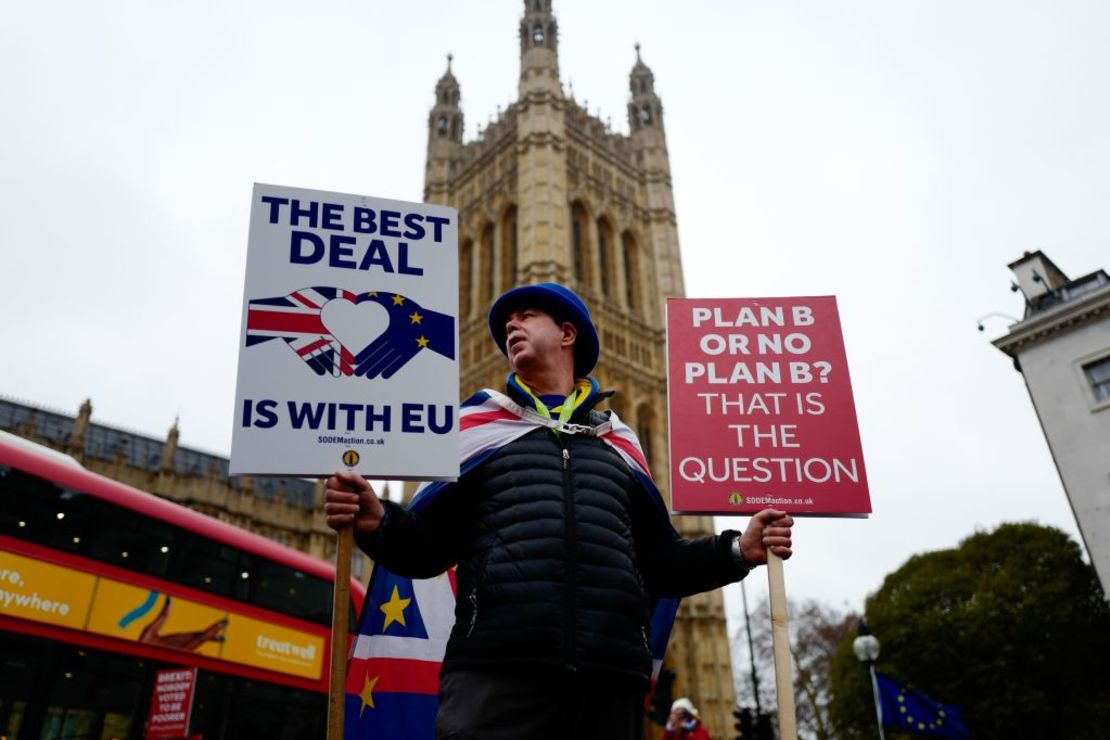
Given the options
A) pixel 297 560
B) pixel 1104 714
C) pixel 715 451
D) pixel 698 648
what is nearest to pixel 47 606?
pixel 297 560

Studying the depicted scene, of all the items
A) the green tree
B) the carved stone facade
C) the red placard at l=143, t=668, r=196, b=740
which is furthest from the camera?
the carved stone facade

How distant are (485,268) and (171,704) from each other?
34.3 m

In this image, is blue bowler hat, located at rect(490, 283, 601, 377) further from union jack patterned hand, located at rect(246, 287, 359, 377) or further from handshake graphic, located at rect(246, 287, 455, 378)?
union jack patterned hand, located at rect(246, 287, 359, 377)

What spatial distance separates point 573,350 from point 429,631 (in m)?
2.77

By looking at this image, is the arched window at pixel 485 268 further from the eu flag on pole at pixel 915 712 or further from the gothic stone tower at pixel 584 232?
the eu flag on pole at pixel 915 712

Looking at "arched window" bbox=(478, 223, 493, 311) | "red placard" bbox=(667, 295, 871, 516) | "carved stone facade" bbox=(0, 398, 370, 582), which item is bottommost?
"red placard" bbox=(667, 295, 871, 516)

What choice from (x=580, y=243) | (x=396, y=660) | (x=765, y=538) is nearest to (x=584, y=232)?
(x=580, y=243)

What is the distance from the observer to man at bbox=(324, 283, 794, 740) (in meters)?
2.32

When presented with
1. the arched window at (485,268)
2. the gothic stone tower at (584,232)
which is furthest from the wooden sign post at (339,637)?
the arched window at (485,268)

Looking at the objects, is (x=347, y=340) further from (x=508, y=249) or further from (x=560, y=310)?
(x=508, y=249)

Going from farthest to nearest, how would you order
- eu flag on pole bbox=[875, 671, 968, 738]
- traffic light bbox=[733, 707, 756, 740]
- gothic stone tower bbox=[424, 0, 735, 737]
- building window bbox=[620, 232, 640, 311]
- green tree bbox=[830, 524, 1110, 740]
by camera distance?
building window bbox=[620, 232, 640, 311]
gothic stone tower bbox=[424, 0, 735, 737]
green tree bbox=[830, 524, 1110, 740]
traffic light bbox=[733, 707, 756, 740]
eu flag on pole bbox=[875, 671, 968, 738]

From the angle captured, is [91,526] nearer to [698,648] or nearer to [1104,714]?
[1104,714]

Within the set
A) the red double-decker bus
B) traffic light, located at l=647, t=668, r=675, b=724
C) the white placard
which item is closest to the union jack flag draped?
the white placard

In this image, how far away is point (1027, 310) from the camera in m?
21.4
